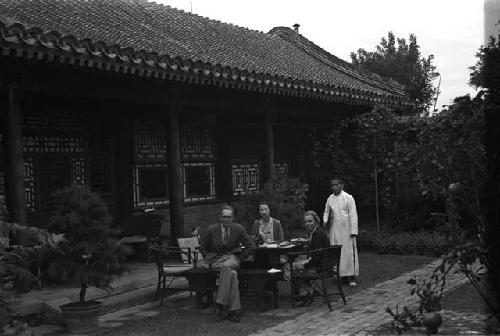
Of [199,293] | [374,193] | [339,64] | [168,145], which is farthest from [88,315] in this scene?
[339,64]

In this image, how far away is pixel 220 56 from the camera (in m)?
12.4

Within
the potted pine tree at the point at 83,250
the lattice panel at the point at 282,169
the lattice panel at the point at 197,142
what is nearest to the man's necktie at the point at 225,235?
the potted pine tree at the point at 83,250

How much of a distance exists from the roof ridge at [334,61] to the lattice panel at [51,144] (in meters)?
8.39

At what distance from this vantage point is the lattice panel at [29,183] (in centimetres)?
1005

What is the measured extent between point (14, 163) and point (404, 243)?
7815 mm

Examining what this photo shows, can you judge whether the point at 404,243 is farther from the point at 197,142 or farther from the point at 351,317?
the point at 351,317

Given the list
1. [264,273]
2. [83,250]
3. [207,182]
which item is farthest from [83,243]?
[207,182]

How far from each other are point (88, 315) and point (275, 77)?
217 inches

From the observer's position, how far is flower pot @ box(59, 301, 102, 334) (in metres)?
6.66

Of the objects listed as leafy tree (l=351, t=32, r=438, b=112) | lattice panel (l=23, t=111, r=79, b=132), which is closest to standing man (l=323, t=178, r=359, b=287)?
lattice panel (l=23, t=111, r=79, b=132)

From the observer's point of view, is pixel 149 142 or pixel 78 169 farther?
pixel 149 142

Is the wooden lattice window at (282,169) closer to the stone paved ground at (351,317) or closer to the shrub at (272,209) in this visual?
the shrub at (272,209)

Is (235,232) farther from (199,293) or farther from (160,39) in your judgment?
(160,39)

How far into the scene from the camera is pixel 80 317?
6652 millimetres
